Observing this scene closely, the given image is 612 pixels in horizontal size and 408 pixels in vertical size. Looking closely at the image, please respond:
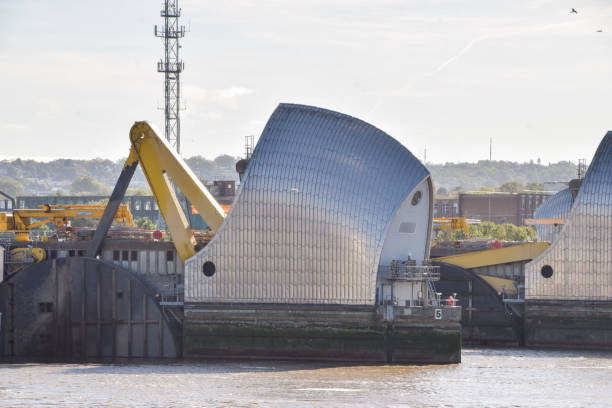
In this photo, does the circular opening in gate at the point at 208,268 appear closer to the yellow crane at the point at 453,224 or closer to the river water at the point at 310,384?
the river water at the point at 310,384

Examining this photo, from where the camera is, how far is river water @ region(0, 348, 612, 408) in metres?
60.6

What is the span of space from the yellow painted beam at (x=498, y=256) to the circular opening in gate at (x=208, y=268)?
806 inches

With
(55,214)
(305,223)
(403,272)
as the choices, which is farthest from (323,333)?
(55,214)

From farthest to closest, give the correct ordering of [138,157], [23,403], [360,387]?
[138,157] → [360,387] → [23,403]

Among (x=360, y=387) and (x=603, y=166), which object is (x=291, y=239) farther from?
(x=603, y=166)

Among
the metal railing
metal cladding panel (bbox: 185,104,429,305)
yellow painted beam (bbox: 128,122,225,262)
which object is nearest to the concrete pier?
metal cladding panel (bbox: 185,104,429,305)

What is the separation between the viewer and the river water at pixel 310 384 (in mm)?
60594

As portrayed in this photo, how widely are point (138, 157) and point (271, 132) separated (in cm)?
959

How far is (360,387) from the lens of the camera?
64.8 meters

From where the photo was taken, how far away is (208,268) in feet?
258

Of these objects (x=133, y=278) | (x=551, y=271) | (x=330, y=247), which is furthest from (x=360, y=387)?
(x=551, y=271)

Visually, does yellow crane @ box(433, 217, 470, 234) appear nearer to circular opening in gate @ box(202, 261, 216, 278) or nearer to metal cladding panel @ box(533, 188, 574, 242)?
metal cladding panel @ box(533, 188, 574, 242)

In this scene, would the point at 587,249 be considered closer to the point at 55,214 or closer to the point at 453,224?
the point at 453,224

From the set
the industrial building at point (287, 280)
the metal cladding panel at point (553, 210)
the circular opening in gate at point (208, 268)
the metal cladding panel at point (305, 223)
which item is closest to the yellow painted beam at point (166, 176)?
the industrial building at point (287, 280)
